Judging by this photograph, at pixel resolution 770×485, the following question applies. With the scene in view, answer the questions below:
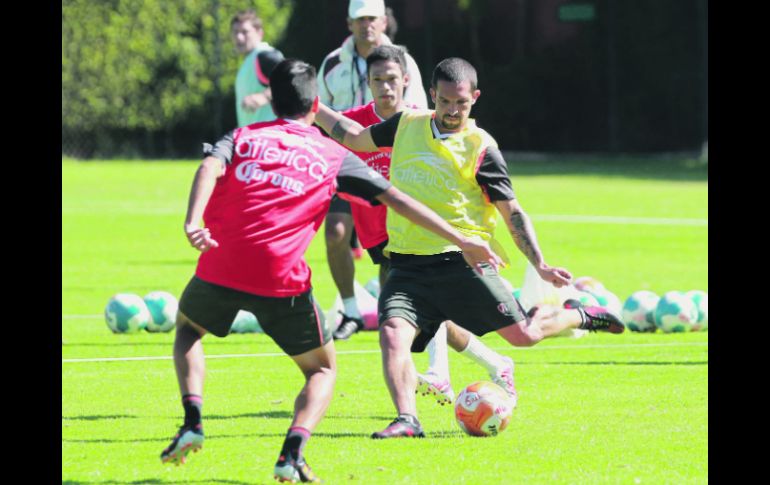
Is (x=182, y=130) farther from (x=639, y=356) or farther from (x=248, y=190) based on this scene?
(x=248, y=190)

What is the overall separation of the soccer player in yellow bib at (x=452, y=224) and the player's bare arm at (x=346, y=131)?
12.7 inches

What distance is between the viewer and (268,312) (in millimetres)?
6926

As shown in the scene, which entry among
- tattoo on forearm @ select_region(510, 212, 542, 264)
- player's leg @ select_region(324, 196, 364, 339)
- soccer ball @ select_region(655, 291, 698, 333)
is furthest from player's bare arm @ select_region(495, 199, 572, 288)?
soccer ball @ select_region(655, 291, 698, 333)

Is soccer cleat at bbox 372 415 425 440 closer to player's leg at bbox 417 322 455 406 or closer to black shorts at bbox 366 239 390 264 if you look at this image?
player's leg at bbox 417 322 455 406

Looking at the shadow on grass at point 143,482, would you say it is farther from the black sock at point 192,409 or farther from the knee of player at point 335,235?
the knee of player at point 335,235

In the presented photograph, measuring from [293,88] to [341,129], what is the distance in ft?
6.64

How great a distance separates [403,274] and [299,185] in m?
1.64

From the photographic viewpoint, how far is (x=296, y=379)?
10.3 meters

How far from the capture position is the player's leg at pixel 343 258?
1213 cm

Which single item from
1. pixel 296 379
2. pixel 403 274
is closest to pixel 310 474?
pixel 403 274

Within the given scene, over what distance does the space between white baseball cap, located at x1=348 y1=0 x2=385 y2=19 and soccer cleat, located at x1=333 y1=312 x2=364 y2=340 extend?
251 cm

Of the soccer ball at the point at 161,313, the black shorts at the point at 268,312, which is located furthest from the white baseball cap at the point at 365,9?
the black shorts at the point at 268,312
